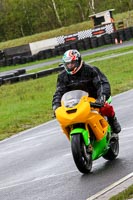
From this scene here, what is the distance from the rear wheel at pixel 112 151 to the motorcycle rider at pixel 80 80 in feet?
1.33

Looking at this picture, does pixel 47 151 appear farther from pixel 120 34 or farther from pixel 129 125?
pixel 120 34

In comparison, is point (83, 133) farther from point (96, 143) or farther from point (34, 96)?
point (34, 96)

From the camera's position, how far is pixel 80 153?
8.12 metres

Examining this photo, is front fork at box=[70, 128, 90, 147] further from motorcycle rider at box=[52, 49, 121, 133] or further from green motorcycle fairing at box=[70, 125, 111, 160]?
motorcycle rider at box=[52, 49, 121, 133]

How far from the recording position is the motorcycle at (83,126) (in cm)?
820

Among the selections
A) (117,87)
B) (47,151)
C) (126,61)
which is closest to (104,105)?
(47,151)

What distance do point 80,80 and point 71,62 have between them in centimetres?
32

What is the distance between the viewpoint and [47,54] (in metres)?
48.3

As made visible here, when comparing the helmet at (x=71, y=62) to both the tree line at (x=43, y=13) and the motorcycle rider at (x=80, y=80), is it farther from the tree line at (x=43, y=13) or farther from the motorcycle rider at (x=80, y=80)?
the tree line at (x=43, y=13)

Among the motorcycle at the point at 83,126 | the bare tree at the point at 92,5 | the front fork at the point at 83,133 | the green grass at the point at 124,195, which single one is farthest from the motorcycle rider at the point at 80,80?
the bare tree at the point at 92,5

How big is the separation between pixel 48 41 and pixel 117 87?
107 feet

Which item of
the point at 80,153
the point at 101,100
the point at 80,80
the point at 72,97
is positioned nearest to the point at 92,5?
the point at 80,80

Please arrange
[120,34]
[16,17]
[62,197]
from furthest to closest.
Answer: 1. [16,17]
2. [120,34]
3. [62,197]

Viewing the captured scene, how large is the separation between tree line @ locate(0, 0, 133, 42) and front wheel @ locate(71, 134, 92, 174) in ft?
233
